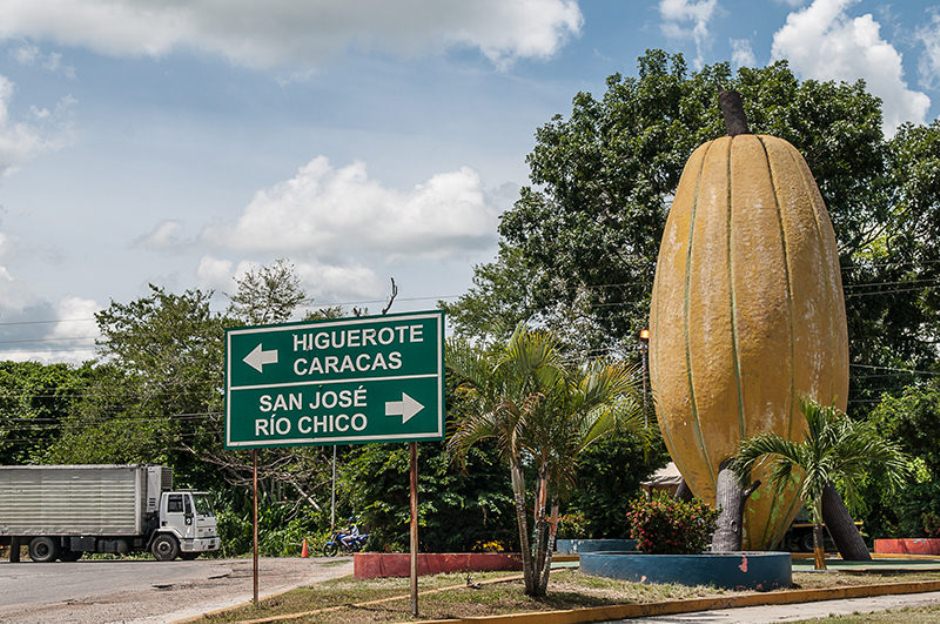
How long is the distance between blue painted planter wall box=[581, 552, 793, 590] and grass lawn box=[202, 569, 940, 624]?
0.24m

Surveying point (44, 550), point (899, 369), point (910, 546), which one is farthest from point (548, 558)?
point (44, 550)

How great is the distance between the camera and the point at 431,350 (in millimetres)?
13344

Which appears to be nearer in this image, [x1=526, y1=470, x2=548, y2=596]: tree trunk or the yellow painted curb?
the yellow painted curb

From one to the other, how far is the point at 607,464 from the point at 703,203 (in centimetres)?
949

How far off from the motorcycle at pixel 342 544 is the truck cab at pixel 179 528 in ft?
12.7

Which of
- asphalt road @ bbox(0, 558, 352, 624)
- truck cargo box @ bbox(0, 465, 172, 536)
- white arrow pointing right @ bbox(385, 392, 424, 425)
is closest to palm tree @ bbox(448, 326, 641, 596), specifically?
white arrow pointing right @ bbox(385, 392, 424, 425)

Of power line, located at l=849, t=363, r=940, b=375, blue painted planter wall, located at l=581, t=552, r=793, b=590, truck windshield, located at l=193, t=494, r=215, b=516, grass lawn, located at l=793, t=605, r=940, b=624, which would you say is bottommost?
grass lawn, located at l=793, t=605, r=940, b=624

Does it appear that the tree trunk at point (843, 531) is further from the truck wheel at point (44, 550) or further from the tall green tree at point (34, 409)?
the tall green tree at point (34, 409)

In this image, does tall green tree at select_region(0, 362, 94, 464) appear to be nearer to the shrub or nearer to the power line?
the shrub

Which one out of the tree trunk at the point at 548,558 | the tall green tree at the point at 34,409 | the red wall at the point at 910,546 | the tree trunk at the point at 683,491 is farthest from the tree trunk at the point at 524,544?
the tall green tree at the point at 34,409

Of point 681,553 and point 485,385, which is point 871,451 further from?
point 485,385

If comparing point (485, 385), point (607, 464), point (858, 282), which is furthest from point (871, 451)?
point (858, 282)

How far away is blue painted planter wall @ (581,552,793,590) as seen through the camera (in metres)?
16.7

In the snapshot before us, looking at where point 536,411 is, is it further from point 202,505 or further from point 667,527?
point 202,505
